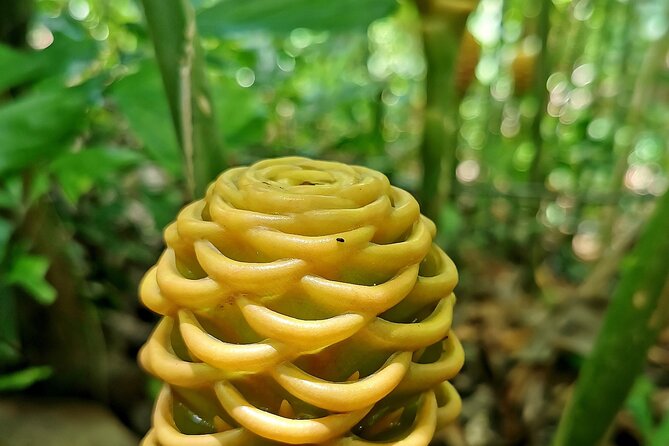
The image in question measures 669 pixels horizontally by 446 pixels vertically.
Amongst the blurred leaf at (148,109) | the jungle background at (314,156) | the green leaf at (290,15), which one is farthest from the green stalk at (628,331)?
the blurred leaf at (148,109)

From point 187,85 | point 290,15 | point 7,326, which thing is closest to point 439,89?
point 290,15

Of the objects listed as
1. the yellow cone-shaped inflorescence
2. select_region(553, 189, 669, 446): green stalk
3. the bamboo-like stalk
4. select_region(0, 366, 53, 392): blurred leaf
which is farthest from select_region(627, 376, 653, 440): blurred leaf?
select_region(0, 366, 53, 392): blurred leaf

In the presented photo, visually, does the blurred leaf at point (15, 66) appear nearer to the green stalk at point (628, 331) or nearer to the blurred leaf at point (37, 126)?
the blurred leaf at point (37, 126)

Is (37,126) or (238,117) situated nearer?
(37,126)

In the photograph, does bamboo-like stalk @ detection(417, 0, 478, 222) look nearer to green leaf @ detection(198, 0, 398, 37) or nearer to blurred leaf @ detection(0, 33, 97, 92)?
green leaf @ detection(198, 0, 398, 37)

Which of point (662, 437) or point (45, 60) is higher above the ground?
point (45, 60)

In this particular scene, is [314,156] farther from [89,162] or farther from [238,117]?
[89,162]
